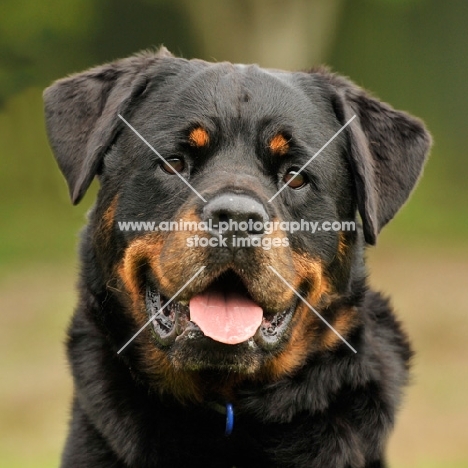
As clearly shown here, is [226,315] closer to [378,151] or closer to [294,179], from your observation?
[294,179]

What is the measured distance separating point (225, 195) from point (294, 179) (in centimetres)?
48

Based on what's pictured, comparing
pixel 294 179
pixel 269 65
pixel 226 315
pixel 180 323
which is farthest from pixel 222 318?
pixel 269 65

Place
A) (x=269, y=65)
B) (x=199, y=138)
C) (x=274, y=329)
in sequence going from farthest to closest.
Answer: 1. (x=269, y=65)
2. (x=199, y=138)
3. (x=274, y=329)

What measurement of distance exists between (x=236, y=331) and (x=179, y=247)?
362mm

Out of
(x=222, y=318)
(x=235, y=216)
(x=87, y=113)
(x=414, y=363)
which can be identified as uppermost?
(x=235, y=216)

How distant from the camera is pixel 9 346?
938 centimetres

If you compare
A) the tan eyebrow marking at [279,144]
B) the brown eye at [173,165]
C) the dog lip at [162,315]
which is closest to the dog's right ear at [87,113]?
the brown eye at [173,165]

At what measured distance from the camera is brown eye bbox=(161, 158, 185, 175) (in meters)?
3.91

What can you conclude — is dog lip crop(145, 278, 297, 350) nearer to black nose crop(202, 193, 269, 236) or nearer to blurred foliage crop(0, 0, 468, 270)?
black nose crop(202, 193, 269, 236)

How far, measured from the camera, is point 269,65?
43.0ft

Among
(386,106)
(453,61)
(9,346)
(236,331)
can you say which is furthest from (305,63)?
(236,331)

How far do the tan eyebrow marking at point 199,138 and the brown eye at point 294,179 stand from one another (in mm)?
338

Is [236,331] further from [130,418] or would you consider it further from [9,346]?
[9,346]

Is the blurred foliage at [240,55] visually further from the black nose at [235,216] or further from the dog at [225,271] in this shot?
the black nose at [235,216]
